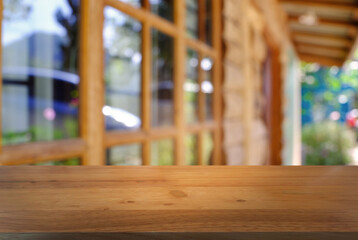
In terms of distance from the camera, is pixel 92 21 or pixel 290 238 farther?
pixel 92 21

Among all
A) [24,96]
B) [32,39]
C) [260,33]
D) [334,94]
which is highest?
[334,94]

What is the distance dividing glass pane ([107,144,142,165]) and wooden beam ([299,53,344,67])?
20.2ft

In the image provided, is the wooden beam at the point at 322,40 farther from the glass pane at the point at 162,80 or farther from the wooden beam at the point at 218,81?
the glass pane at the point at 162,80

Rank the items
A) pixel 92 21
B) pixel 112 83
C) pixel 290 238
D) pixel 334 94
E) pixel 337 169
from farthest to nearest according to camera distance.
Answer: pixel 334 94, pixel 112 83, pixel 92 21, pixel 337 169, pixel 290 238

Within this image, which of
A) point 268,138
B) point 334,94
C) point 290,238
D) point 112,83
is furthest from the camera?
point 334,94

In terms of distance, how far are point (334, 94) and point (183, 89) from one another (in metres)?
12.3

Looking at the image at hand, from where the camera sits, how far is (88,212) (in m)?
0.39

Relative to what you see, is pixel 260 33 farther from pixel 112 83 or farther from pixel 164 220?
pixel 164 220

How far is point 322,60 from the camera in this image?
7648 millimetres

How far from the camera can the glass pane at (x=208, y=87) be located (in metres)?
2.46

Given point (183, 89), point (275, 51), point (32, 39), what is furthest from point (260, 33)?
point (32, 39)

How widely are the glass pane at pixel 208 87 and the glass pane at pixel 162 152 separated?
0.60 metres

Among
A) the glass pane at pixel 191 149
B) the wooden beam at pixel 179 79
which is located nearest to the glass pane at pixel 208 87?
the glass pane at pixel 191 149

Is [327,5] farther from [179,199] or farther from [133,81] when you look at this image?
[179,199]
